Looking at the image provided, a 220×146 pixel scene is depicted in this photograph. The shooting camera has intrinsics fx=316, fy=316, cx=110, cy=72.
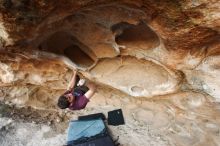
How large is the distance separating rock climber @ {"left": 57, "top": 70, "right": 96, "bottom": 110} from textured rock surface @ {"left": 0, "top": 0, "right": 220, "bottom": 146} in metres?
0.14

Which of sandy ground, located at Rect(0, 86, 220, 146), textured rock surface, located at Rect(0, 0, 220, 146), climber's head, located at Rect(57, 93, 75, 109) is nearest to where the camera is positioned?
textured rock surface, located at Rect(0, 0, 220, 146)

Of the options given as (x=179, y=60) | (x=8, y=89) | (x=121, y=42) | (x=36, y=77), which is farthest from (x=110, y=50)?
(x=8, y=89)

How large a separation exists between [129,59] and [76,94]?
31.5 inches

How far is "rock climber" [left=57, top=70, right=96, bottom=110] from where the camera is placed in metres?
3.86

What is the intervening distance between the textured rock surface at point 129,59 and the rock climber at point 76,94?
0.14m

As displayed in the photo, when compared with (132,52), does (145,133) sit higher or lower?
lower

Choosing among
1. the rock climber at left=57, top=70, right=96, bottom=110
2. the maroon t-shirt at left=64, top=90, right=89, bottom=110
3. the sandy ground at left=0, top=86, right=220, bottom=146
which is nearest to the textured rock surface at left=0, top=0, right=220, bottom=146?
the sandy ground at left=0, top=86, right=220, bottom=146

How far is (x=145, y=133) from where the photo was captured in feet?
13.4

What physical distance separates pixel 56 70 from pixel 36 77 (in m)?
Result: 0.29

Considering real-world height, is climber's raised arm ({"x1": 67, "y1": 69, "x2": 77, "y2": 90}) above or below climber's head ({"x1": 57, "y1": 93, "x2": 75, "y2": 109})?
above

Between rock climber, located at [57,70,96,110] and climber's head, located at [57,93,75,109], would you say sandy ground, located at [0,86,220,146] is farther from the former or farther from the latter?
climber's head, located at [57,93,75,109]

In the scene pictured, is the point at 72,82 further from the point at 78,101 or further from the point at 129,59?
the point at 129,59

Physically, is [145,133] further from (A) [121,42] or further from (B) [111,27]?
(B) [111,27]

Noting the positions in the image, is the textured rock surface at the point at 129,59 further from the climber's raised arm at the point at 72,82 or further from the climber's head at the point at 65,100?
the climber's head at the point at 65,100
